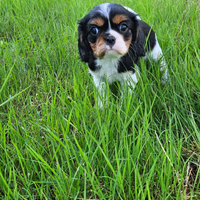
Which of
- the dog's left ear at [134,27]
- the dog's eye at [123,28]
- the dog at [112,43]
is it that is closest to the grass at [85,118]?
the dog at [112,43]

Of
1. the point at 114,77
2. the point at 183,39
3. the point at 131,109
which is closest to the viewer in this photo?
the point at 131,109

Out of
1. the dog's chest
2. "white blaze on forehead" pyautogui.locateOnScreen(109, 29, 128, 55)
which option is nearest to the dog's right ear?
the dog's chest

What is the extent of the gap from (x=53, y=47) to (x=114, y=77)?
0.90 metres

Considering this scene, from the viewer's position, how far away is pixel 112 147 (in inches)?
48.2

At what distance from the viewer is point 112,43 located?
1.54m

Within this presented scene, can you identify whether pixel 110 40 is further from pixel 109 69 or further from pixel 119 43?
pixel 109 69

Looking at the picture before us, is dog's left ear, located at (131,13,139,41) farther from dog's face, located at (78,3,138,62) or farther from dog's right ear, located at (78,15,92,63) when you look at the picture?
dog's right ear, located at (78,15,92,63)

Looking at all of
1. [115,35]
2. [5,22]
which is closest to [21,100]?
[115,35]

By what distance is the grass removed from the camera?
1047 millimetres

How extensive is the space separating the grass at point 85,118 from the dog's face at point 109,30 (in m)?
0.29

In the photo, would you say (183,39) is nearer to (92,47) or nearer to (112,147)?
(92,47)

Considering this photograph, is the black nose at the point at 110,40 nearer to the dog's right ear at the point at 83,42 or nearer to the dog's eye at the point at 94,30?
the dog's eye at the point at 94,30

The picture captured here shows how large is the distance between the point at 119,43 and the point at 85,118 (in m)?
0.60

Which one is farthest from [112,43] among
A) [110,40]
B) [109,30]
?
[109,30]
